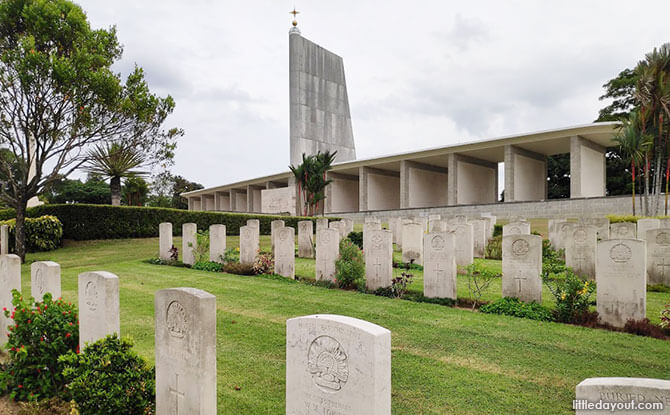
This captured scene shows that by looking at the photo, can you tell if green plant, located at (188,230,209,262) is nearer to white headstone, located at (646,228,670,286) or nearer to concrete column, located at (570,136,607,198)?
white headstone, located at (646,228,670,286)

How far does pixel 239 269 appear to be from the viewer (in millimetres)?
11664

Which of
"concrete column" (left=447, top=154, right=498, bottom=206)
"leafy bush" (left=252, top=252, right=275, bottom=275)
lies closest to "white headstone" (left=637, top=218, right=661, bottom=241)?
"leafy bush" (left=252, top=252, right=275, bottom=275)

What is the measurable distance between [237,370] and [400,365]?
1744 millimetres

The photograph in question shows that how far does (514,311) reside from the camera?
6891 mm

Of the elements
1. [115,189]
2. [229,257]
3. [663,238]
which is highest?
[115,189]

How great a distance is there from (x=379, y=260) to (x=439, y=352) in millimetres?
3795

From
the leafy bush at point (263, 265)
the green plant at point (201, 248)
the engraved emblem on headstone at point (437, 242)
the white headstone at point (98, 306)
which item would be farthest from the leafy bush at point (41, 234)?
the engraved emblem on headstone at point (437, 242)

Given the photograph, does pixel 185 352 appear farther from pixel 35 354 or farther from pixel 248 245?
pixel 248 245

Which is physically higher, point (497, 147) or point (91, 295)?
point (497, 147)

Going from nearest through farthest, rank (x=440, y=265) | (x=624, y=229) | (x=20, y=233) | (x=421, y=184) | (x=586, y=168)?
(x=440, y=265), (x=624, y=229), (x=20, y=233), (x=586, y=168), (x=421, y=184)

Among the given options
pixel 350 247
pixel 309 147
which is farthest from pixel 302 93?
pixel 350 247

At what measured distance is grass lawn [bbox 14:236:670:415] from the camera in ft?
13.0

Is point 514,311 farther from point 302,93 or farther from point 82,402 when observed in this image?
point 302,93

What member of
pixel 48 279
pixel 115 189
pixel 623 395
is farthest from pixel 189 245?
pixel 115 189
